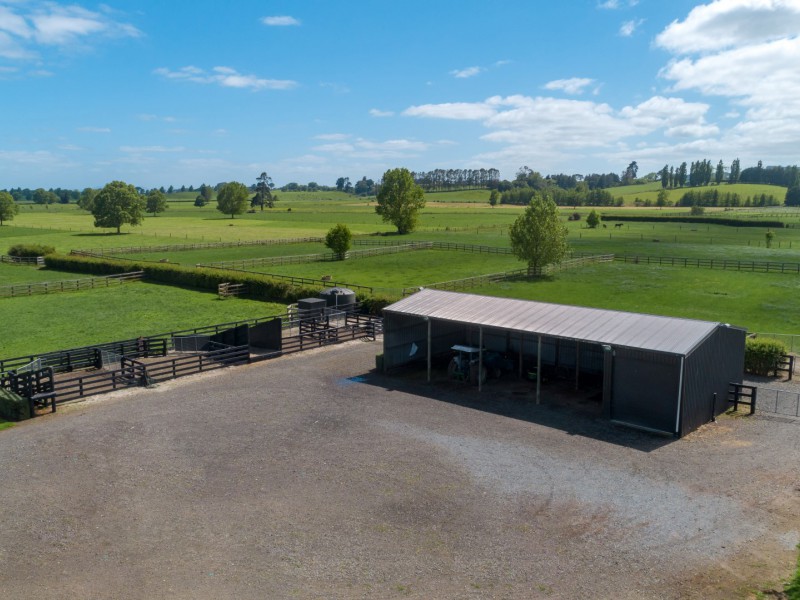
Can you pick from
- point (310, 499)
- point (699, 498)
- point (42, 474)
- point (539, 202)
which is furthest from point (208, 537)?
point (539, 202)

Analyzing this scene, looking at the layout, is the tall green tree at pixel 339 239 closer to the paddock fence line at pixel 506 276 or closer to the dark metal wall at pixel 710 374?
the paddock fence line at pixel 506 276

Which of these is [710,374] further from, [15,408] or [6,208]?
[6,208]

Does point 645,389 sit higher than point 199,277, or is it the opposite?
point 645,389

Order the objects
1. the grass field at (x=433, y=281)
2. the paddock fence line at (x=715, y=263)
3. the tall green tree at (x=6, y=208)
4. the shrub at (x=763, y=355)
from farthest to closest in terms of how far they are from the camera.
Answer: the tall green tree at (x=6, y=208)
the paddock fence line at (x=715, y=263)
the grass field at (x=433, y=281)
the shrub at (x=763, y=355)

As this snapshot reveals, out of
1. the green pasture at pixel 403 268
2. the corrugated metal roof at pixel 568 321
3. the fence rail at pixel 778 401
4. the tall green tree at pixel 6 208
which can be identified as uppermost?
the tall green tree at pixel 6 208

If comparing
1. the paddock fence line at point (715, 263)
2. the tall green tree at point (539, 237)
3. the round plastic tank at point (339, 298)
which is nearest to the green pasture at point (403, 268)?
the tall green tree at point (539, 237)

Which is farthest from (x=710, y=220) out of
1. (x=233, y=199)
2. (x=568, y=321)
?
A: (x=568, y=321)

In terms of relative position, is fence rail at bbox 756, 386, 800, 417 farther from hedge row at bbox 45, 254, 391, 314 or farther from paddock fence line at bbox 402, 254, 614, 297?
paddock fence line at bbox 402, 254, 614, 297

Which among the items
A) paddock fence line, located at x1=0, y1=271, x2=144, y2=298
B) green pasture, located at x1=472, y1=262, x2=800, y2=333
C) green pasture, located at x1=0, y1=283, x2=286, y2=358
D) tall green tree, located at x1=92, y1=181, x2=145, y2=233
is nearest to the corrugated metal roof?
green pasture, located at x1=472, y1=262, x2=800, y2=333
